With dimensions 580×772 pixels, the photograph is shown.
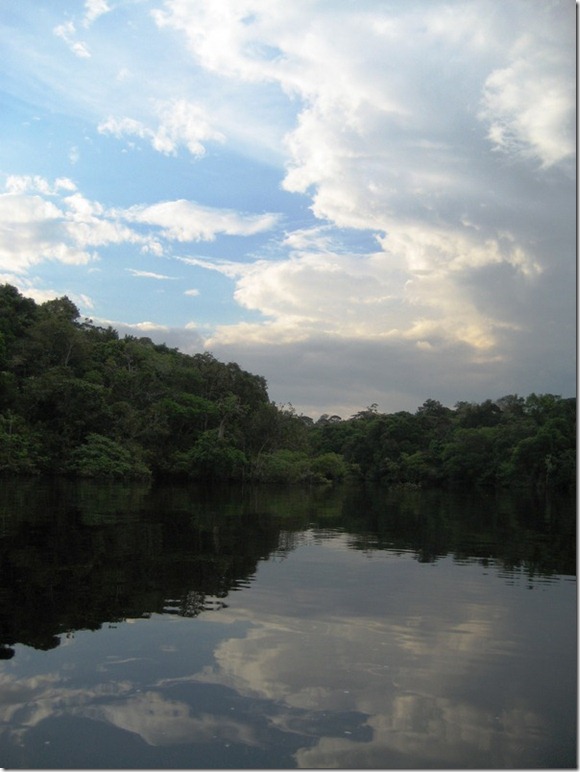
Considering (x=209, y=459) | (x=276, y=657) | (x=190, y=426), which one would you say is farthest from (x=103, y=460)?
(x=276, y=657)

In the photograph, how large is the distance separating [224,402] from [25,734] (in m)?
54.2

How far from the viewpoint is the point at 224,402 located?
5928 cm

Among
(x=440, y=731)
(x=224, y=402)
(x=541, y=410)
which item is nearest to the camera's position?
(x=440, y=731)

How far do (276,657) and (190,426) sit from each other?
5260 centimetres

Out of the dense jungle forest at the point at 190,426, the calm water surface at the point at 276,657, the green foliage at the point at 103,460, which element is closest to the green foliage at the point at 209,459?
the dense jungle forest at the point at 190,426

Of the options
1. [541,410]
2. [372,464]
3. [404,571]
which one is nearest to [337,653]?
[404,571]

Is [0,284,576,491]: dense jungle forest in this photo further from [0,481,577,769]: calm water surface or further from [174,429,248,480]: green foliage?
[0,481,577,769]: calm water surface

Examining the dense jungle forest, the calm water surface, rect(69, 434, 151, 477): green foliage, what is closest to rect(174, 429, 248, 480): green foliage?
the dense jungle forest

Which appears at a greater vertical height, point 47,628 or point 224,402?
point 224,402

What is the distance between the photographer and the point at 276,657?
7.30 meters

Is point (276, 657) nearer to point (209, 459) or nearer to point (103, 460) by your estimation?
point (103, 460)

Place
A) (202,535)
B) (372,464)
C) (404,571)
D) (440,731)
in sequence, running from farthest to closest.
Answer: (372,464), (202,535), (404,571), (440,731)

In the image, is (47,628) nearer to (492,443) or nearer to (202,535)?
(202,535)

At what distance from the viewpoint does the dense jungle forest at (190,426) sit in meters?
45.0
